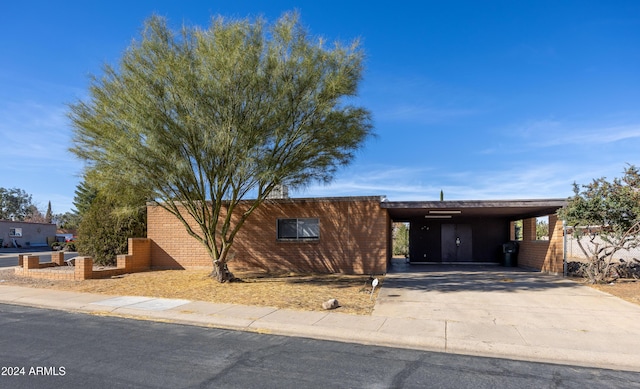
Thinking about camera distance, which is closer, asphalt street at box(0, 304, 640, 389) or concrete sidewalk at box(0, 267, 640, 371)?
asphalt street at box(0, 304, 640, 389)

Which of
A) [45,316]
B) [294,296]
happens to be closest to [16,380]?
[45,316]

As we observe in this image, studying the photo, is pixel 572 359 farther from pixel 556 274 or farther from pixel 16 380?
pixel 556 274

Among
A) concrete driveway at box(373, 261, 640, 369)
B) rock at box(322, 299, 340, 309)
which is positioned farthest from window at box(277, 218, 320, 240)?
rock at box(322, 299, 340, 309)

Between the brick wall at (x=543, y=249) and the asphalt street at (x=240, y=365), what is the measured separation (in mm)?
11760

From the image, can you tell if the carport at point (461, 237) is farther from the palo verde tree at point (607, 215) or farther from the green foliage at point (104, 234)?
the green foliage at point (104, 234)

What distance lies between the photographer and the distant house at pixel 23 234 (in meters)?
47.1

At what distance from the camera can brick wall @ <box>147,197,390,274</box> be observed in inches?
667

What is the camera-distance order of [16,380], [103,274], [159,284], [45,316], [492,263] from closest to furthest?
1. [16,380]
2. [45,316]
3. [159,284]
4. [103,274]
5. [492,263]

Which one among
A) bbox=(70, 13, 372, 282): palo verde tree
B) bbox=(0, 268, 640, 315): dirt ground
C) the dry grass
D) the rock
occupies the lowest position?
the dry grass

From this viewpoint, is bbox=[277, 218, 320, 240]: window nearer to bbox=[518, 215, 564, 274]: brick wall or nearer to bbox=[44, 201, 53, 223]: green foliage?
bbox=[518, 215, 564, 274]: brick wall

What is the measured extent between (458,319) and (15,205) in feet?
307

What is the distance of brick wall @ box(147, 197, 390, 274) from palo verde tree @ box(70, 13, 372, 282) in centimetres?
443

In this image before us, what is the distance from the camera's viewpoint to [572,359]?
258 inches

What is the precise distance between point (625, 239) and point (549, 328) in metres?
8.05
